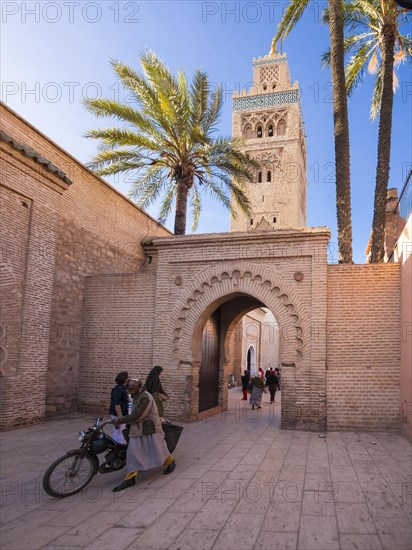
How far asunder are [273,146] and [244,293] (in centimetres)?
2724

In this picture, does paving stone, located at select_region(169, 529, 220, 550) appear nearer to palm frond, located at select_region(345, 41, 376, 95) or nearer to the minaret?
palm frond, located at select_region(345, 41, 376, 95)

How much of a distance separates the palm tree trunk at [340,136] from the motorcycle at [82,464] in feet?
30.1

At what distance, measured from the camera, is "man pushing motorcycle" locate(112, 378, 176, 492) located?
5.79 meters

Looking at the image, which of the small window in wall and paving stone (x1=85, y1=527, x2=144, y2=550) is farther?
the small window in wall

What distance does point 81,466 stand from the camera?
223 inches

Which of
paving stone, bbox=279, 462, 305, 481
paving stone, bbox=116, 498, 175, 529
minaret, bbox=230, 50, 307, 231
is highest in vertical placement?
minaret, bbox=230, 50, 307, 231

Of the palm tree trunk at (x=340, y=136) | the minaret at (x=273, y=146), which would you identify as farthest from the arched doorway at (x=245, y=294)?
the minaret at (x=273, y=146)

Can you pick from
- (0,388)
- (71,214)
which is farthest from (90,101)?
(0,388)

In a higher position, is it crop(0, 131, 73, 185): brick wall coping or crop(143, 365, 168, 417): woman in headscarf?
crop(0, 131, 73, 185): brick wall coping

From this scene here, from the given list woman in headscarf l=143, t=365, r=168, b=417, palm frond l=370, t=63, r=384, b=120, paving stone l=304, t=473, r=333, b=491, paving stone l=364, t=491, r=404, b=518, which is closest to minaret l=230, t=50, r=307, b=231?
palm frond l=370, t=63, r=384, b=120

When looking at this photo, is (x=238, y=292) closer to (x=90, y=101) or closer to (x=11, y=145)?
(x=11, y=145)

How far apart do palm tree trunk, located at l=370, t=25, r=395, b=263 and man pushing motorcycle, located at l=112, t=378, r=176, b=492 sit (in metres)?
9.35

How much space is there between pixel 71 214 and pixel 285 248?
5861 millimetres

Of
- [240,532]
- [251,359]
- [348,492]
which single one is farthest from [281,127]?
[240,532]
